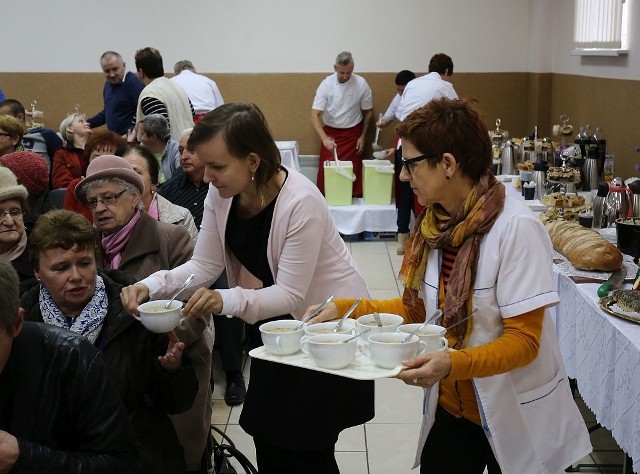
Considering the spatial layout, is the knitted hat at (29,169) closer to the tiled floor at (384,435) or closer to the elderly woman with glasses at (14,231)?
the elderly woman with glasses at (14,231)

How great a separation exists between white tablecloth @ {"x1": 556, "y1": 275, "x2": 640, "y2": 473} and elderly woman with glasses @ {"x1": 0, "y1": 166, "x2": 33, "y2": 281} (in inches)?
80.4

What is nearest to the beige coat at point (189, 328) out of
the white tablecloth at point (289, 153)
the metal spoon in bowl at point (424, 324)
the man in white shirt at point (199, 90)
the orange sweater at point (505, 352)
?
the metal spoon in bowl at point (424, 324)

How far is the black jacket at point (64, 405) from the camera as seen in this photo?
169 centimetres

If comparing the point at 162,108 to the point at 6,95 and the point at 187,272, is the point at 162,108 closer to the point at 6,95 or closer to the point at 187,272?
the point at 187,272

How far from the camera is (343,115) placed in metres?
8.81

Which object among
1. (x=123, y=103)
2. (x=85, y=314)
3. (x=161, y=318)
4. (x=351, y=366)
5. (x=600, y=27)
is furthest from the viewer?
(x=123, y=103)

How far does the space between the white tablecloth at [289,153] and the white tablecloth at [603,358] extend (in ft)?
16.8

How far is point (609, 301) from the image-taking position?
115 inches

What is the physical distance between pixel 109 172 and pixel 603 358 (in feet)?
6.21

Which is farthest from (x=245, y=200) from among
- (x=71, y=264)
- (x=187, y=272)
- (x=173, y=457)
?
(x=173, y=457)

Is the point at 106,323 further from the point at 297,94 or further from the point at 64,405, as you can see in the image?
the point at 297,94

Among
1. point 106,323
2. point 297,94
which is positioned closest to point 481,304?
point 106,323

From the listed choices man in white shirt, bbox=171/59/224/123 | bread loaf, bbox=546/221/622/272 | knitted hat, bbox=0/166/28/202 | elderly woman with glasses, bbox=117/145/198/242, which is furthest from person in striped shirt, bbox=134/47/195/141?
bread loaf, bbox=546/221/622/272

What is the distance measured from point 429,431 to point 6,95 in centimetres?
858
